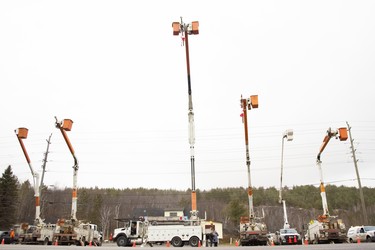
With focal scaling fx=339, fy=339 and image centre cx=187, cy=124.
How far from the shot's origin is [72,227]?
26.5m

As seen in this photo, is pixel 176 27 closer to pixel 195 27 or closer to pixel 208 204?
Answer: pixel 195 27

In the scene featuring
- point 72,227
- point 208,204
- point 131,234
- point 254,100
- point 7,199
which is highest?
point 254,100

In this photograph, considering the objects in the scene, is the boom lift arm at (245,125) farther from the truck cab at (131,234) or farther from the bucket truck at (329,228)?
the truck cab at (131,234)

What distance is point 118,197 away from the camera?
102m

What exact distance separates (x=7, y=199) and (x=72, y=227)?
36962 millimetres

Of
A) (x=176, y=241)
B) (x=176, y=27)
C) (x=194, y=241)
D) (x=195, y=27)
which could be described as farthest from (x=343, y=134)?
(x=176, y=241)

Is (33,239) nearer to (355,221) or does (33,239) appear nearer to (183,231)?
(183,231)

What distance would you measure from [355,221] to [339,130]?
7924 centimetres

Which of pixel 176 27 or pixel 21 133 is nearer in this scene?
pixel 176 27

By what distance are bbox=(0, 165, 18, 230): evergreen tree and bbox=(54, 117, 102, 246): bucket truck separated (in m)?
32.7

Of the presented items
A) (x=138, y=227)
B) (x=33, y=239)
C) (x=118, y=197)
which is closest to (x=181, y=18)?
(x=138, y=227)

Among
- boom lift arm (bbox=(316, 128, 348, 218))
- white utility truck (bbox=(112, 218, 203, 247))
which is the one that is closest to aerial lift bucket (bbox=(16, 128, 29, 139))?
white utility truck (bbox=(112, 218, 203, 247))

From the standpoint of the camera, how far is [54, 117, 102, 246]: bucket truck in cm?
2605

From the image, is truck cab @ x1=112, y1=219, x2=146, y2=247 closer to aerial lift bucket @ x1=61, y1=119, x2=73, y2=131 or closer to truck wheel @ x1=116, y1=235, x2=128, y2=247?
truck wheel @ x1=116, y1=235, x2=128, y2=247
